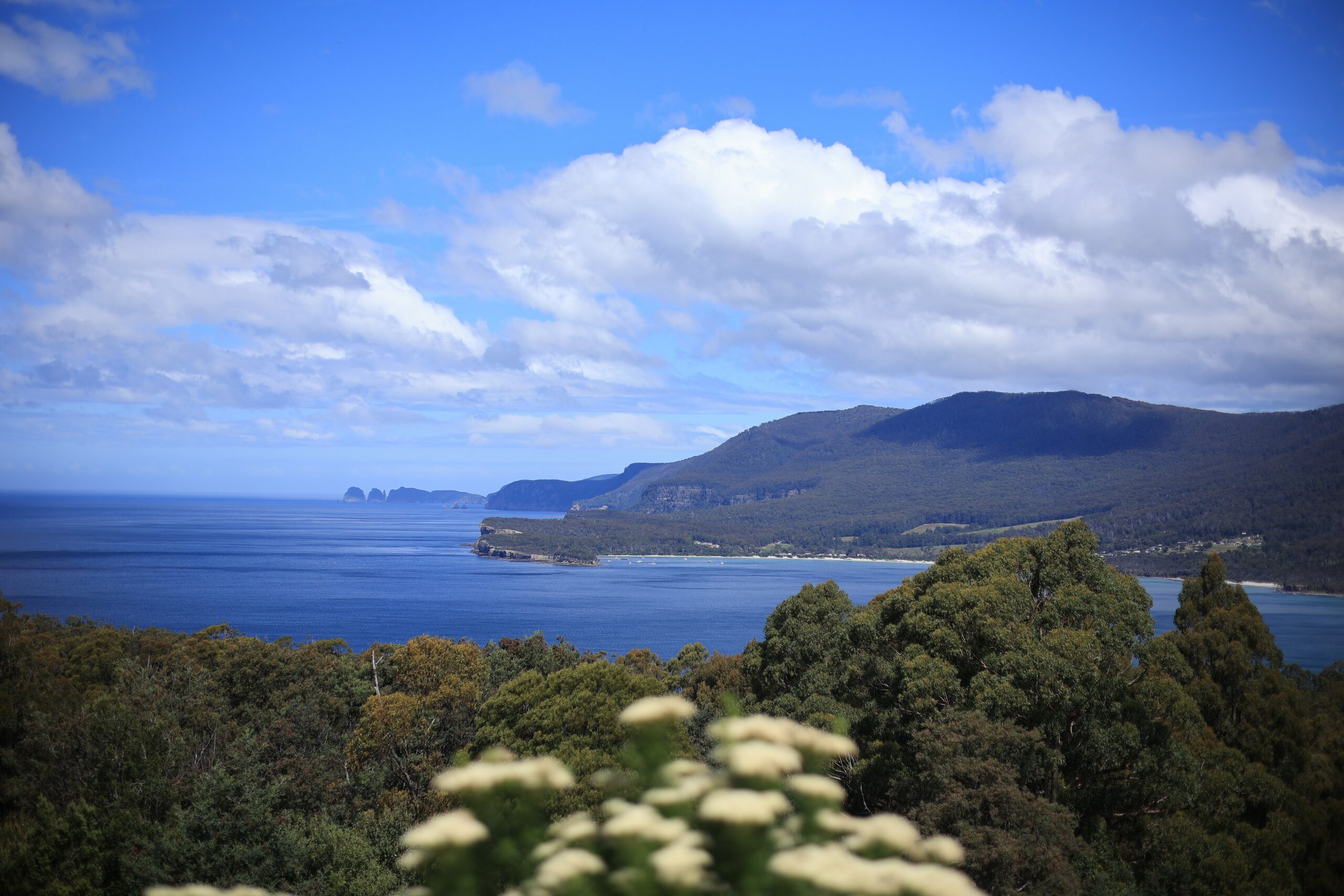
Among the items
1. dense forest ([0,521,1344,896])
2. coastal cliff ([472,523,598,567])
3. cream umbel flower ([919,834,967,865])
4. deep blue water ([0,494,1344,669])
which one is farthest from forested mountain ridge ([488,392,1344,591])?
cream umbel flower ([919,834,967,865])

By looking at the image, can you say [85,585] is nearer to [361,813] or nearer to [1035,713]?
[361,813]

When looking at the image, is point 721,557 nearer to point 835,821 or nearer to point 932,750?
point 932,750

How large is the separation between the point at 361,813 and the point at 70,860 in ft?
13.6

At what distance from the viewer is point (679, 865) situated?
250 centimetres

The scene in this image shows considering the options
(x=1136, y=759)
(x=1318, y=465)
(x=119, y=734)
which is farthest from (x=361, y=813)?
(x=1318, y=465)

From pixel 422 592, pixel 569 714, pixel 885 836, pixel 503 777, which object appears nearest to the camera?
pixel 885 836

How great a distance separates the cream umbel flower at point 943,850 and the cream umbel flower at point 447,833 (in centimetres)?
156

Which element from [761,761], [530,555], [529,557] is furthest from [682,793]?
[530,555]

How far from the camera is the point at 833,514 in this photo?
7215 inches

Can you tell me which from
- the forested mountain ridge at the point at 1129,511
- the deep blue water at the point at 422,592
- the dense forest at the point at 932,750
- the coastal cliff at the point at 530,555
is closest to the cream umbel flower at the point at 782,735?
the dense forest at the point at 932,750

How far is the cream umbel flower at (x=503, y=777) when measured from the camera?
9.30 feet

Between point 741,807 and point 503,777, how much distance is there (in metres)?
0.88

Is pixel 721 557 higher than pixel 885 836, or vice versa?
pixel 885 836

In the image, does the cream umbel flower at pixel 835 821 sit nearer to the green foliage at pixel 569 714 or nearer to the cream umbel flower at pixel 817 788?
the cream umbel flower at pixel 817 788
